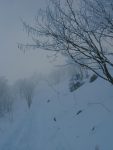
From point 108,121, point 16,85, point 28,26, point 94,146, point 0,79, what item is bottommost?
point 16,85

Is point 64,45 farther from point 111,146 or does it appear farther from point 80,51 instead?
point 111,146

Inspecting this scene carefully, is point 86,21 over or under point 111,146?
over

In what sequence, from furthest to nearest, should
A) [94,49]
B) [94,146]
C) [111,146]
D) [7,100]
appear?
[7,100], [94,146], [111,146], [94,49]

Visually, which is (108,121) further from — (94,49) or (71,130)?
(94,49)

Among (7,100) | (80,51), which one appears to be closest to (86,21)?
(80,51)

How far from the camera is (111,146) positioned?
8594mm

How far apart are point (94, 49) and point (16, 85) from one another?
287 ft

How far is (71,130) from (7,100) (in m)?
49.6

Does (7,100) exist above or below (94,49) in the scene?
below

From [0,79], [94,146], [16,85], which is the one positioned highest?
[94,146]

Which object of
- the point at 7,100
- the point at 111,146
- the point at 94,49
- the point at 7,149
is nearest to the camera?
the point at 94,49

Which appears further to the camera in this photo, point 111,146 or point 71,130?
point 71,130

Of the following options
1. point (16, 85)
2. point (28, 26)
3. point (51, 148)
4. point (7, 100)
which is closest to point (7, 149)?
point (51, 148)

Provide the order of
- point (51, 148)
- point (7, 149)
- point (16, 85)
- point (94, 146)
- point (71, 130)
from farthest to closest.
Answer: point (16, 85) → point (7, 149) → point (71, 130) → point (51, 148) → point (94, 146)
